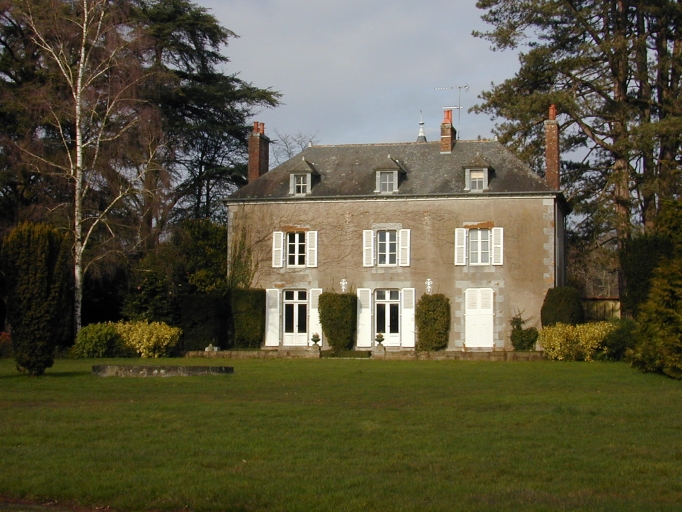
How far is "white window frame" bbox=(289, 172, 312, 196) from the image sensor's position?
29719mm

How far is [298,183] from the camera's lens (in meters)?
29.9

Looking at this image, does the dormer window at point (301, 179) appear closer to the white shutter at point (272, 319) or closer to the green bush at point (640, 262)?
the white shutter at point (272, 319)

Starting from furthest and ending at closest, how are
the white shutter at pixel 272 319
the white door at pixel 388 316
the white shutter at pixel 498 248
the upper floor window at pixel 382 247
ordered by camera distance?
the white shutter at pixel 272 319 → the upper floor window at pixel 382 247 → the white door at pixel 388 316 → the white shutter at pixel 498 248

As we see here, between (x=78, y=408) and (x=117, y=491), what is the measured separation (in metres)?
4.93

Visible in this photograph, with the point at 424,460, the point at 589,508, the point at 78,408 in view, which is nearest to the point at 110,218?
the point at 78,408

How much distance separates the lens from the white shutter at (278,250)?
29609 millimetres

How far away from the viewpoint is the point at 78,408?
11641 mm

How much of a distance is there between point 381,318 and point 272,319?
374 centimetres

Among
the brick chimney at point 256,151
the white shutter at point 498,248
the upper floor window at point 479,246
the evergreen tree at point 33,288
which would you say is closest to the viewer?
the evergreen tree at point 33,288

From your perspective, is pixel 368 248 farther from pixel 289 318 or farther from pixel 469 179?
pixel 469 179

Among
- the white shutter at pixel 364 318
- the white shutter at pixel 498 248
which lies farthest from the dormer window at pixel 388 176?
the white shutter at pixel 498 248

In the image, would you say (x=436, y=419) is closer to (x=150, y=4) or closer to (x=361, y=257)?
(x=361, y=257)

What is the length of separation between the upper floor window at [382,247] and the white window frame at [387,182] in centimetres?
135

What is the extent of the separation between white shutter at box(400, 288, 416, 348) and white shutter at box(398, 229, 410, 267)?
0.90 metres
